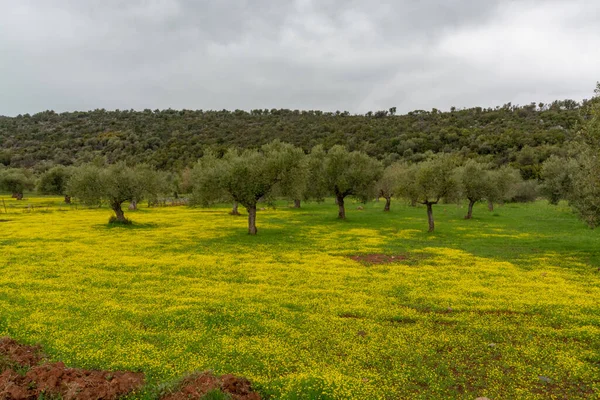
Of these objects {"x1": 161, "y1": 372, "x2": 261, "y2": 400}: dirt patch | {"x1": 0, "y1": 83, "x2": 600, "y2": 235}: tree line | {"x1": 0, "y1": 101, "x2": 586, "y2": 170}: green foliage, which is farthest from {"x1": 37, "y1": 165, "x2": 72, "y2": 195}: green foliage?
{"x1": 161, "y1": 372, "x2": 261, "y2": 400}: dirt patch

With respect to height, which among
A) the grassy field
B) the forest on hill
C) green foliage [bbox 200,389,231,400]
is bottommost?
the grassy field

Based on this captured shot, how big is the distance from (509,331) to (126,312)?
557 inches

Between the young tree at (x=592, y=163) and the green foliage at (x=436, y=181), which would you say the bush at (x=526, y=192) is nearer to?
the green foliage at (x=436, y=181)

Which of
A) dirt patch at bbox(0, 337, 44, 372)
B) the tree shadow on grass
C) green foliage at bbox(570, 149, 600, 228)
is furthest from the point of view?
the tree shadow on grass

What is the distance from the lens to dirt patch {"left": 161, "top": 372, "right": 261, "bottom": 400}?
7.90 metres

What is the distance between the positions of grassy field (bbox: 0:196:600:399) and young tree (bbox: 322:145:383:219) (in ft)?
63.9

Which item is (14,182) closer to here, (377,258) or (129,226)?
(129,226)

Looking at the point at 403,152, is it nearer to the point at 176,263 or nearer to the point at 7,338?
the point at 176,263

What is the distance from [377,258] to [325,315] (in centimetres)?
1197

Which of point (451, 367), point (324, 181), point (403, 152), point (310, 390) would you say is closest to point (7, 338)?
point (310, 390)

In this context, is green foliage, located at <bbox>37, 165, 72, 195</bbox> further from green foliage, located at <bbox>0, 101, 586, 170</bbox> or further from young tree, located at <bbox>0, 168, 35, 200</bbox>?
green foliage, located at <bbox>0, 101, 586, 170</bbox>

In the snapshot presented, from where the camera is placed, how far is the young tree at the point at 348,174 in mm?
46594

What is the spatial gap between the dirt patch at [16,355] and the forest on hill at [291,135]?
345 ft

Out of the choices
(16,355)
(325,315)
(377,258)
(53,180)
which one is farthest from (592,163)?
(53,180)
